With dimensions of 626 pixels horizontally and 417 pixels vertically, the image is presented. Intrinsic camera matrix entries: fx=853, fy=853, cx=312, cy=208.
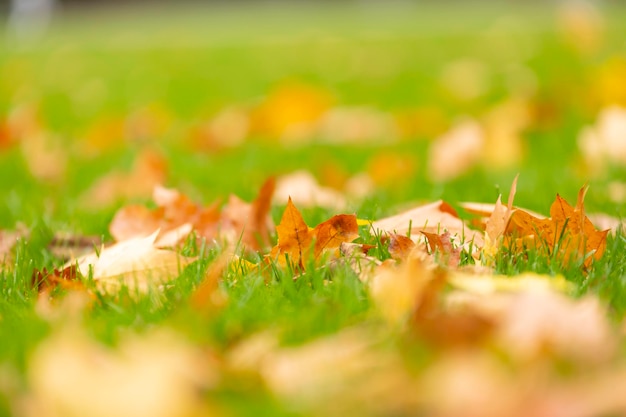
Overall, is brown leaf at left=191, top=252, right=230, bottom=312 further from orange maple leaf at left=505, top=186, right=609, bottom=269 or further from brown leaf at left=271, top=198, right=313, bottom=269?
orange maple leaf at left=505, top=186, right=609, bottom=269

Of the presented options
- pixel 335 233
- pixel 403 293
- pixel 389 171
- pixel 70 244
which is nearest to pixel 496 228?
pixel 335 233

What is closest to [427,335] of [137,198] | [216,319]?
[216,319]

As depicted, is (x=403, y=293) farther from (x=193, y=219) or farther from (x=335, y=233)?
(x=193, y=219)

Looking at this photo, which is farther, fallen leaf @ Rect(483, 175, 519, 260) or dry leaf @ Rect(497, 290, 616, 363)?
fallen leaf @ Rect(483, 175, 519, 260)

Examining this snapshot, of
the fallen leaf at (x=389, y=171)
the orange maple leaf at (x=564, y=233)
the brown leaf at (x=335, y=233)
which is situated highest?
the brown leaf at (x=335, y=233)


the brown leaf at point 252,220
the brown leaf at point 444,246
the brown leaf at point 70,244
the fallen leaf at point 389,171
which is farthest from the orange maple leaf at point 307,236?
the fallen leaf at point 389,171

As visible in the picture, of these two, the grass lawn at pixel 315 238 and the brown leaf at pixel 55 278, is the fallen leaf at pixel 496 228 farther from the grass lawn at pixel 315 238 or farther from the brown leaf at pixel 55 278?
the brown leaf at pixel 55 278

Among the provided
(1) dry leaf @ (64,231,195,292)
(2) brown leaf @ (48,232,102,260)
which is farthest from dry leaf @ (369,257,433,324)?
(2) brown leaf @ (48,232,102,260)

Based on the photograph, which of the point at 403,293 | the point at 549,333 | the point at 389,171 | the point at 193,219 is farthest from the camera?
the point at 389,171
